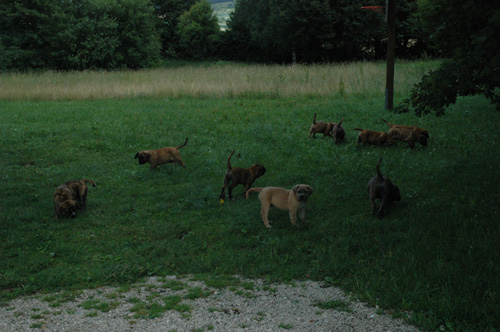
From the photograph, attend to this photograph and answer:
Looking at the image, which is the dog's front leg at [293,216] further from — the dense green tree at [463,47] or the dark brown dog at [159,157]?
the dark brown dog at [159,157]

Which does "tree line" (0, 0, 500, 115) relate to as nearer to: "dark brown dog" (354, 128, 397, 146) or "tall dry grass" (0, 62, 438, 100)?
"tall dry grass" (0, 62, 438, 100)

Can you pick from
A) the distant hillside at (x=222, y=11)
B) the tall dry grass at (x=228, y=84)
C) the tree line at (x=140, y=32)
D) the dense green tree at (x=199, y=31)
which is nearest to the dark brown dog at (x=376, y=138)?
the tall dry grass at (x=228, y=84)

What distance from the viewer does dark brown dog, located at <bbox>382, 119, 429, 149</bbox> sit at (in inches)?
443

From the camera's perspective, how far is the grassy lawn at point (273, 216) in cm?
564

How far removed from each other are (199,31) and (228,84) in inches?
1719

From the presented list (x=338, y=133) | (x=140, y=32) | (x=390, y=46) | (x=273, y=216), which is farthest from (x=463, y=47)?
(x=140, y=32)

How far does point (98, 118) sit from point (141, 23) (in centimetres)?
3520

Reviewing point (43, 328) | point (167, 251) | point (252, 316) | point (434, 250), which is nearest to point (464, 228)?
point (434, 250)

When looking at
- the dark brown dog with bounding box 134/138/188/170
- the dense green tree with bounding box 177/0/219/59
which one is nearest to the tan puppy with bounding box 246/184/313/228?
the dark brown dog with bounding box 134/138/188/170

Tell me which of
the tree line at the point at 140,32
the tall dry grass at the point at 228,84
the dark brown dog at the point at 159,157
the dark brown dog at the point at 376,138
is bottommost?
the dark brown dog at the point at 159,157

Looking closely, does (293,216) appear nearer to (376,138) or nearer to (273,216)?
(273,216)

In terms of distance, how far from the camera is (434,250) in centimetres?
612

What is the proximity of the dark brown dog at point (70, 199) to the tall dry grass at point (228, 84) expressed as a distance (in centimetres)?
1346

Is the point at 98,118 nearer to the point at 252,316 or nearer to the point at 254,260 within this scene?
the point at 254,260
